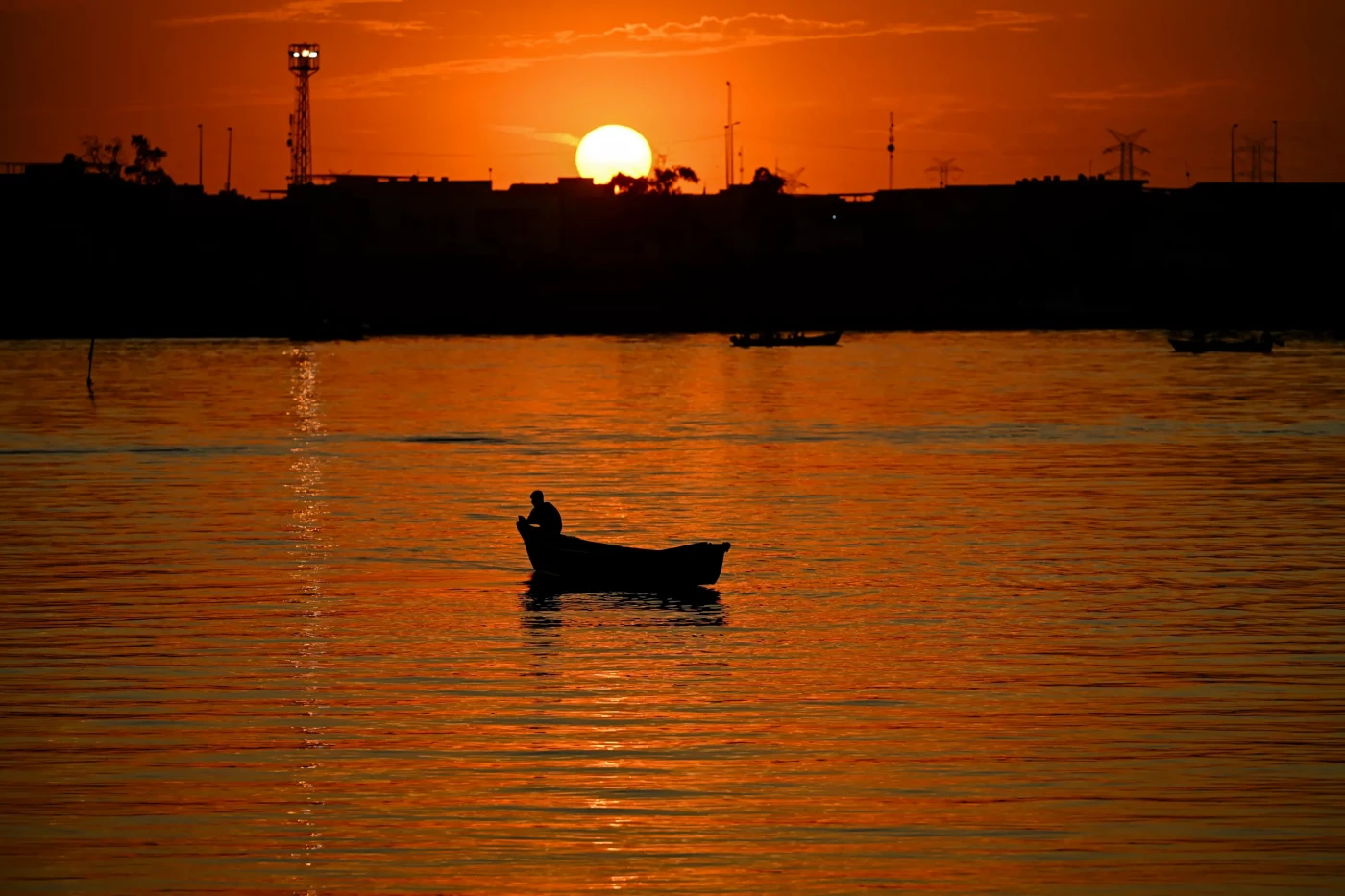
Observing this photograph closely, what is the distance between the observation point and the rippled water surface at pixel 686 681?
1794 centimetres

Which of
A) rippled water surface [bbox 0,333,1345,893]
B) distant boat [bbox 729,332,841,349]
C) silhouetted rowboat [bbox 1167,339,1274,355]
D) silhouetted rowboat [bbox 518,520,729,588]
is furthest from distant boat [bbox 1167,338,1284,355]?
silhouetted rowboat [bbox 518,520,729,588]

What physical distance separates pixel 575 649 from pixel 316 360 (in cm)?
15000

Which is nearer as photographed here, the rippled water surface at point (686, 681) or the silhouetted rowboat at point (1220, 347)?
the rippled water surface at point (686, 681)

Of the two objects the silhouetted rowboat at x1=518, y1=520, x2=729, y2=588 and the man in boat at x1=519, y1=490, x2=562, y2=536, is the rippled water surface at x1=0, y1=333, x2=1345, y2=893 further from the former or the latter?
the man in boat at x1=519, y1=490, x2=562, y2=536

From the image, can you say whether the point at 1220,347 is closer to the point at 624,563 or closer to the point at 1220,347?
the point at 1220,347

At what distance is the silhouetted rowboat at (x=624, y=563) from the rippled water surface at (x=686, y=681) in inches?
19.6

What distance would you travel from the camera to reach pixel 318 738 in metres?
22.8

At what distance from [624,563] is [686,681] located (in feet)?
25.3

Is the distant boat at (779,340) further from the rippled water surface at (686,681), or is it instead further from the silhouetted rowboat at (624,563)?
the silhouetted rowboat at (624,563)

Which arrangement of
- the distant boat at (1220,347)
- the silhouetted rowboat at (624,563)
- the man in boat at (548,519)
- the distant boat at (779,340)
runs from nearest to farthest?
the silhouetted rowboat at (624,563)
the man in boat at (548,519)
the distant boat at (1220,347)
the distant boat at (779,340)

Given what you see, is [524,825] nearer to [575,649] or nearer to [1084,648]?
[575,649]

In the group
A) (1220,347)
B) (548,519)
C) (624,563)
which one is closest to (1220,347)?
(1220,347)

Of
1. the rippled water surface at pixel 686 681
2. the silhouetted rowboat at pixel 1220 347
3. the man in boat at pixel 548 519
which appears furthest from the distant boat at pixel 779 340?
the man in boat at pixel 548 519

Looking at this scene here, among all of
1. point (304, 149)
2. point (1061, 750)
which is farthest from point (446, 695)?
point (304, 149)
